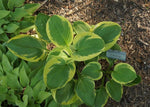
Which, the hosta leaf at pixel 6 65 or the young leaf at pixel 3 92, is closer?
the young leaf at pixel 3 92

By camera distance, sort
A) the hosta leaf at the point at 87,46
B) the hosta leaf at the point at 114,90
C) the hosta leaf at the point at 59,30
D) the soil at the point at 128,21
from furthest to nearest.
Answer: the soil at the point at 128,21 → the hosta leaf at the point at 114,90 → the hosta leaf at the point at 59,30 → the hosta leaf at the point at 87,46

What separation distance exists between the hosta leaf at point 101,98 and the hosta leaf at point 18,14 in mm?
1012

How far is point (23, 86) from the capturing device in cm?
162

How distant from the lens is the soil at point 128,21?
1.69 meters

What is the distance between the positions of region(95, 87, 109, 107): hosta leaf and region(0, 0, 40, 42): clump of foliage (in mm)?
904

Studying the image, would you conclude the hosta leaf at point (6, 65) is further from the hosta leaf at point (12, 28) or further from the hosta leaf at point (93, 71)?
the hosta leaf at point (93, 71)

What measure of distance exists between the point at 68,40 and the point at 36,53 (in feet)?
0.87

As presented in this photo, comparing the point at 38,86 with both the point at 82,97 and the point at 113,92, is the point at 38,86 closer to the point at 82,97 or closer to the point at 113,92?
the point at 82,97

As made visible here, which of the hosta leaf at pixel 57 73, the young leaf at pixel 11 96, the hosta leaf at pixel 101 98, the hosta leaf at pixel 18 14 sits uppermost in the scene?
the hosta leaf at pixel 18 14

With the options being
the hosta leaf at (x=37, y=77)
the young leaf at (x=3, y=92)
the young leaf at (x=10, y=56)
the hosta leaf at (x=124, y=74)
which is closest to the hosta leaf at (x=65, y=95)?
the hosta leaf at (x=37, y=77)

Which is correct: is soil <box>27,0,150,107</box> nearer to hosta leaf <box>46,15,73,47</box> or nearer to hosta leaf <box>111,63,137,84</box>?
hosta leaf <box>111,63,137,84</box>

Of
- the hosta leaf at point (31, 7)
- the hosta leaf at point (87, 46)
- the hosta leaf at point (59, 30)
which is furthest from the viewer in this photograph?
the hosta leaf at point (31, 7)

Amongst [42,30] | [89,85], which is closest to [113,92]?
[89,85]

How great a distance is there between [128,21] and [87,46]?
796 millimetres
